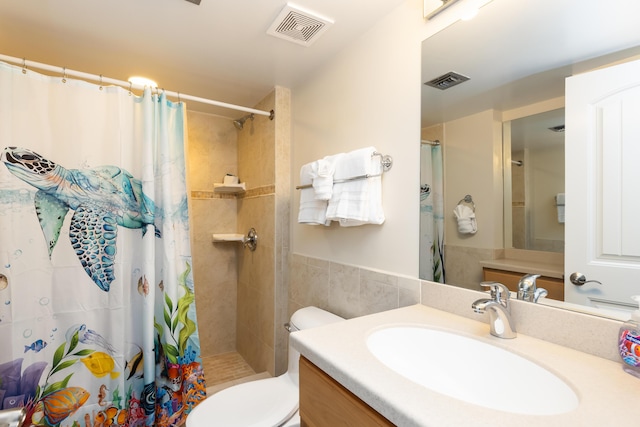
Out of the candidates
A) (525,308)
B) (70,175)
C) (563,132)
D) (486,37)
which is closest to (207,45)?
(70,175)

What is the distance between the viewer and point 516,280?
96cm

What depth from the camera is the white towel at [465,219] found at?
1130 mm

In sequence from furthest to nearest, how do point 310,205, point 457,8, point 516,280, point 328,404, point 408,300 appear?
point 310,205 < point 408,300 < point 457,8 < point 516,280 < point 328,404

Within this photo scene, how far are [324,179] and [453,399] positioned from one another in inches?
41.5

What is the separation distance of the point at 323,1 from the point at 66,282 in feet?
5.59

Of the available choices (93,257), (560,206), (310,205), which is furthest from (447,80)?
(93,257)

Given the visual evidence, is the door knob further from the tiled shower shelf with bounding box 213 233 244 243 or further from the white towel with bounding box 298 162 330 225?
the tiled shower shelf with bounding box 213 233 244 243

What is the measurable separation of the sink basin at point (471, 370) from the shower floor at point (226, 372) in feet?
5.25

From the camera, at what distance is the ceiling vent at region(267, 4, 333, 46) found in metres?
1.35

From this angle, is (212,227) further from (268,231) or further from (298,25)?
(298,25)

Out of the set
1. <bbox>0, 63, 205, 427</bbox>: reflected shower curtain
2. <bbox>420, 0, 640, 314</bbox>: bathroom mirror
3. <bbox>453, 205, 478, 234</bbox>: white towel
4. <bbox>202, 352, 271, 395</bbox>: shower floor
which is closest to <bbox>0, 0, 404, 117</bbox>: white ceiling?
<bbox>0, 63, 205, 427</bbox>: reflected shower curtain

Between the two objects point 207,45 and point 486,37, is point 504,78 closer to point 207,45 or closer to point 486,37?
point 486,37

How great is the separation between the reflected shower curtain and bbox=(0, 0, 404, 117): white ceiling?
0.28 meters

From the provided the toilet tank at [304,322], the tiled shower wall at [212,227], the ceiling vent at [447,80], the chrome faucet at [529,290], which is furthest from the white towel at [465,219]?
the tiled shower wall at [212,227]
